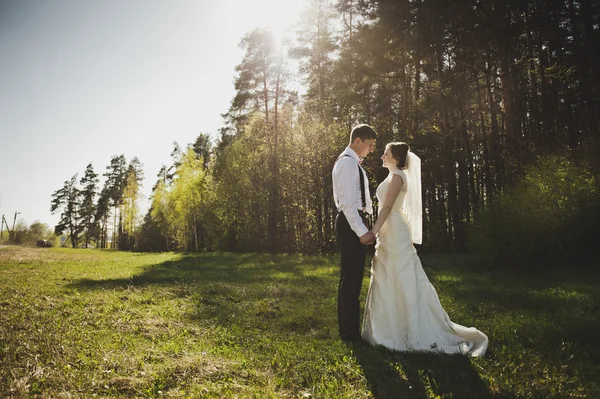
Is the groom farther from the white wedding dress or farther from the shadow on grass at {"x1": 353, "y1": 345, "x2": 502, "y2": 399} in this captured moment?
the shadow on grass at {"x1": 353, "y1": 345, "x2": 502, "y2": 399}

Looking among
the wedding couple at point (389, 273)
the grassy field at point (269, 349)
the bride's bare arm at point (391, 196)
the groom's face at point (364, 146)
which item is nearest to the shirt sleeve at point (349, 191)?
the wedding couple at point (389, 273)

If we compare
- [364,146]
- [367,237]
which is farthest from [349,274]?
[364,146]

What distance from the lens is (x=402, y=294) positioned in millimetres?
5102

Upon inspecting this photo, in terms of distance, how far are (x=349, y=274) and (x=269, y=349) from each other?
5.20 ft

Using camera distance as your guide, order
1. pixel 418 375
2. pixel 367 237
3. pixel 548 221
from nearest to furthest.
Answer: pixel 418 375
pixel 367 237
pixel 548 221

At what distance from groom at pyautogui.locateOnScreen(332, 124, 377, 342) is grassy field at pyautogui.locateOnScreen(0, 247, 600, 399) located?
0.42 meters

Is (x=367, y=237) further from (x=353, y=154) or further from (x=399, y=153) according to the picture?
(x=399, y=153)

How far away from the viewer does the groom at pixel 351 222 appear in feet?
17.0

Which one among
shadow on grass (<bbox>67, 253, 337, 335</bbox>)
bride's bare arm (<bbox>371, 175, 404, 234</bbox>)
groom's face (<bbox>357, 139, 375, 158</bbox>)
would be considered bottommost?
shadow on grass (<bbox>67, 253, 337, 335</bbox>)

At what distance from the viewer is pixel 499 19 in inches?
567

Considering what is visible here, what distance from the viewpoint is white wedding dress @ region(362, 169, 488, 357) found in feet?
15.9

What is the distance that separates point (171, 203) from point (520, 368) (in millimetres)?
44195

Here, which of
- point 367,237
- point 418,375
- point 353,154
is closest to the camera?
point 418,375

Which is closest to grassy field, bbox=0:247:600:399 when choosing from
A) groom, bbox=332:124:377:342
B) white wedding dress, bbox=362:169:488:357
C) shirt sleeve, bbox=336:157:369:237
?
white wedding dress, bbox=362:169:488:357
